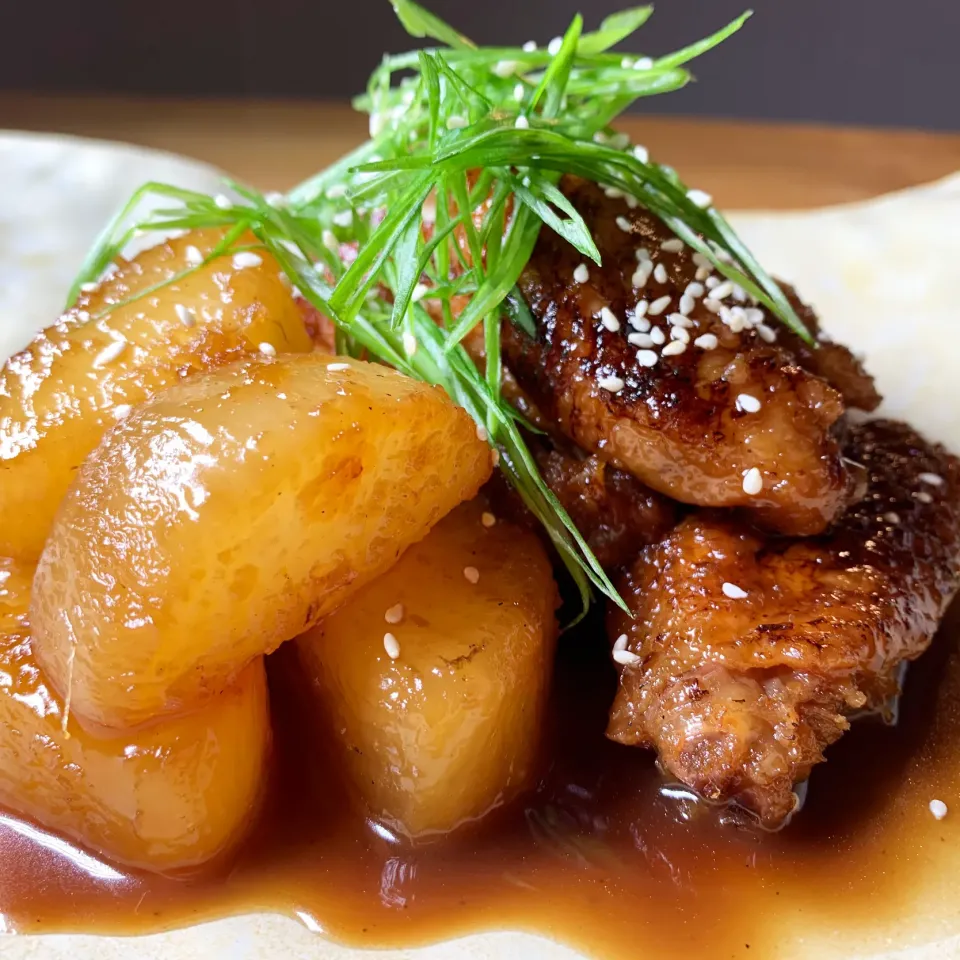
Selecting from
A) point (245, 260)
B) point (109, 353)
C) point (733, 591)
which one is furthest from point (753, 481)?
point (109, 353)

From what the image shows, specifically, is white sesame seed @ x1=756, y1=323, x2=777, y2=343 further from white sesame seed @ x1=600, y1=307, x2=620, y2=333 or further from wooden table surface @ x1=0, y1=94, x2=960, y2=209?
wooden table surface @ x1=0, y1=94, x2=960, y2=209

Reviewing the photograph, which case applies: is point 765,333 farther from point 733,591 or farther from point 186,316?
point 186,316

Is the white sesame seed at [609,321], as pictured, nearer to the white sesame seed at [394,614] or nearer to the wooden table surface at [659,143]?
the white sesame seed at [394,614]

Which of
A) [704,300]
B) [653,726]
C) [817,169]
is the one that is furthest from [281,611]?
[817,169]

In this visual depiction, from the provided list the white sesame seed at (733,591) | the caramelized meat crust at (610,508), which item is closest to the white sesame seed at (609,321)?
the caramelized meat crust at (610,508)

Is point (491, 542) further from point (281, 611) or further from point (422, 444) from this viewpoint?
point (281, 611)
